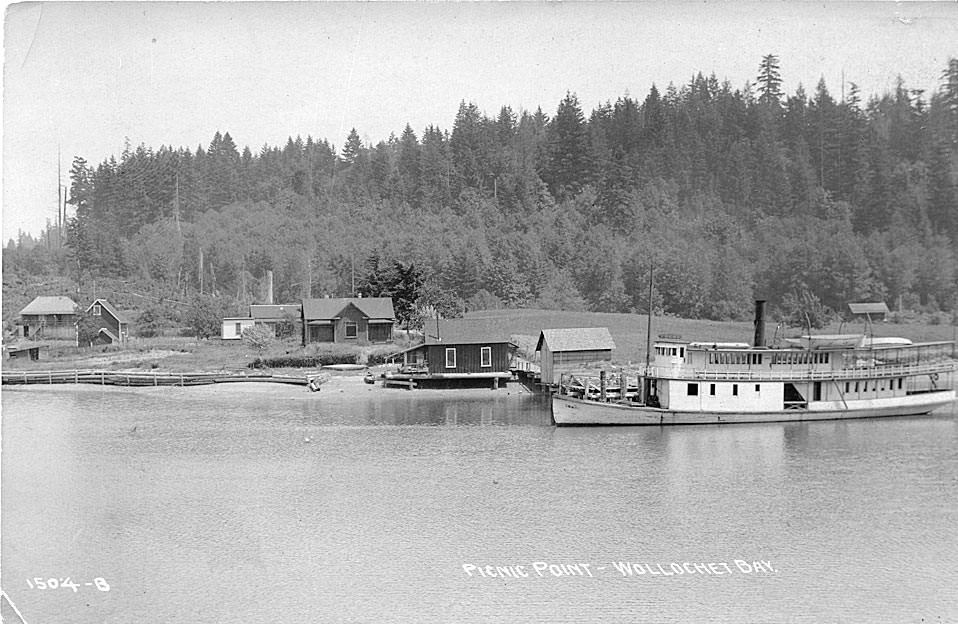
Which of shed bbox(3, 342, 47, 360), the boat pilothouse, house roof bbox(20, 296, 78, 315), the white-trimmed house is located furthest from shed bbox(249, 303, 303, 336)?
the boat pilothouse

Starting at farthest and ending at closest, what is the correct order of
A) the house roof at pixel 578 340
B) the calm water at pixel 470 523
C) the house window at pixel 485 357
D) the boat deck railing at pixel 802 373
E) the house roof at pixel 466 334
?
the house window at pixel 485 357
the house roof at pixel 466 334
the house roof at pixel 578 340
the boat deck railing at pixel 802 373
the calm water at pixel 470 523

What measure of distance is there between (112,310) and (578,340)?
15.6 meters

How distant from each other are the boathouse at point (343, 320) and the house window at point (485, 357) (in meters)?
4.23

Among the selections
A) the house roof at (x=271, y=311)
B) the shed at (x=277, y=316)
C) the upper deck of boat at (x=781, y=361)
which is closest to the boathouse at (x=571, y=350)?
the upper deck of boat at (x=781, y=361)

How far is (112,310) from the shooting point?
2694cm

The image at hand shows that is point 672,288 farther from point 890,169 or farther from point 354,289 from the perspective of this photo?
point 354,289

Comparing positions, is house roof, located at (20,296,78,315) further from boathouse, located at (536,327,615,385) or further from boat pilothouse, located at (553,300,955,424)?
boat pilothouse, located at (553,300,955,424)

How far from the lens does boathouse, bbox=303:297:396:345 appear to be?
27344mm

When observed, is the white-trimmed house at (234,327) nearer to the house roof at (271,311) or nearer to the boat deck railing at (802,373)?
the house roof at (271,311)

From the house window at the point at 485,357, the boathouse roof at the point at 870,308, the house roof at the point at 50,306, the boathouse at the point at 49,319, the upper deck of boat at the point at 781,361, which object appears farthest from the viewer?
the boathouse roof at the point at 870,308

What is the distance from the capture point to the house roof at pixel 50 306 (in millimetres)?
23156

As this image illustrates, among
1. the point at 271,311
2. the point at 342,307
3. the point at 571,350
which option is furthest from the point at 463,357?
the point at 271,311

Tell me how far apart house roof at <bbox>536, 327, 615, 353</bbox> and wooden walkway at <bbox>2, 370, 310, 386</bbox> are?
23.5 ft

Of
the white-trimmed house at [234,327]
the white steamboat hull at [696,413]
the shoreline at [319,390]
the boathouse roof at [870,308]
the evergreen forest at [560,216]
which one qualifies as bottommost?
the white steamboat hull at [696,413]
